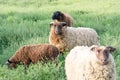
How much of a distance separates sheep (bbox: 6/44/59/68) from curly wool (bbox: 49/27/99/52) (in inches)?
60.1

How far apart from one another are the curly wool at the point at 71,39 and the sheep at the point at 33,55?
1526 millimetres

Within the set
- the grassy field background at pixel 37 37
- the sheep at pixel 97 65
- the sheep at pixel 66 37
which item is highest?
the sheep at pixel 97 65

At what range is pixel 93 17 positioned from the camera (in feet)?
61.5

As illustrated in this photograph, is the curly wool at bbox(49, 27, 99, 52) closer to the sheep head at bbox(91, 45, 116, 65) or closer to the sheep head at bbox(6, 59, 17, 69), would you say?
the sheep head at bbox(6, 59, 17, 69)

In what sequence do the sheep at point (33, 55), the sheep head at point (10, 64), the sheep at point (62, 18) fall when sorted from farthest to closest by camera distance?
the sheep at point (62, 18) → the sheep at point (33, 55) → the sheep head at point (10, 64)

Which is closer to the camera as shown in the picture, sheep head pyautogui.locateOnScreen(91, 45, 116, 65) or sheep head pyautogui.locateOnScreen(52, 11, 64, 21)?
sheep head pyautogui.locateOnScreen(91, 45, 116, 65)

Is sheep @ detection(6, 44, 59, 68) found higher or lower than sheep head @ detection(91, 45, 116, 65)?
lower

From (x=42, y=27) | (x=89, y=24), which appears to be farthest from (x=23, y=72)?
(x=89, y=24)

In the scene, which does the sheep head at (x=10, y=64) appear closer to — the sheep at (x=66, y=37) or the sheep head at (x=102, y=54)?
the sheep at (x=66, y=37)

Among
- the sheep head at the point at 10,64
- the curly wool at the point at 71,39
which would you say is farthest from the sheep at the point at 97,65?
the curly wool at the point at 71,39

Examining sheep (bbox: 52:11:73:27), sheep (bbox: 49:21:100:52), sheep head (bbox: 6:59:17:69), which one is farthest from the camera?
sheep (bbox: 52:11:73:27)

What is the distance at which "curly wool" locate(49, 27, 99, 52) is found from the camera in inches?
444

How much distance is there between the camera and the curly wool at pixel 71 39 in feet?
37.0

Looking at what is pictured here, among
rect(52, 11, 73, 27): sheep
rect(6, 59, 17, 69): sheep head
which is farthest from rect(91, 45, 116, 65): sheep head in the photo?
rect(52, 11, 73, 27): sheep
